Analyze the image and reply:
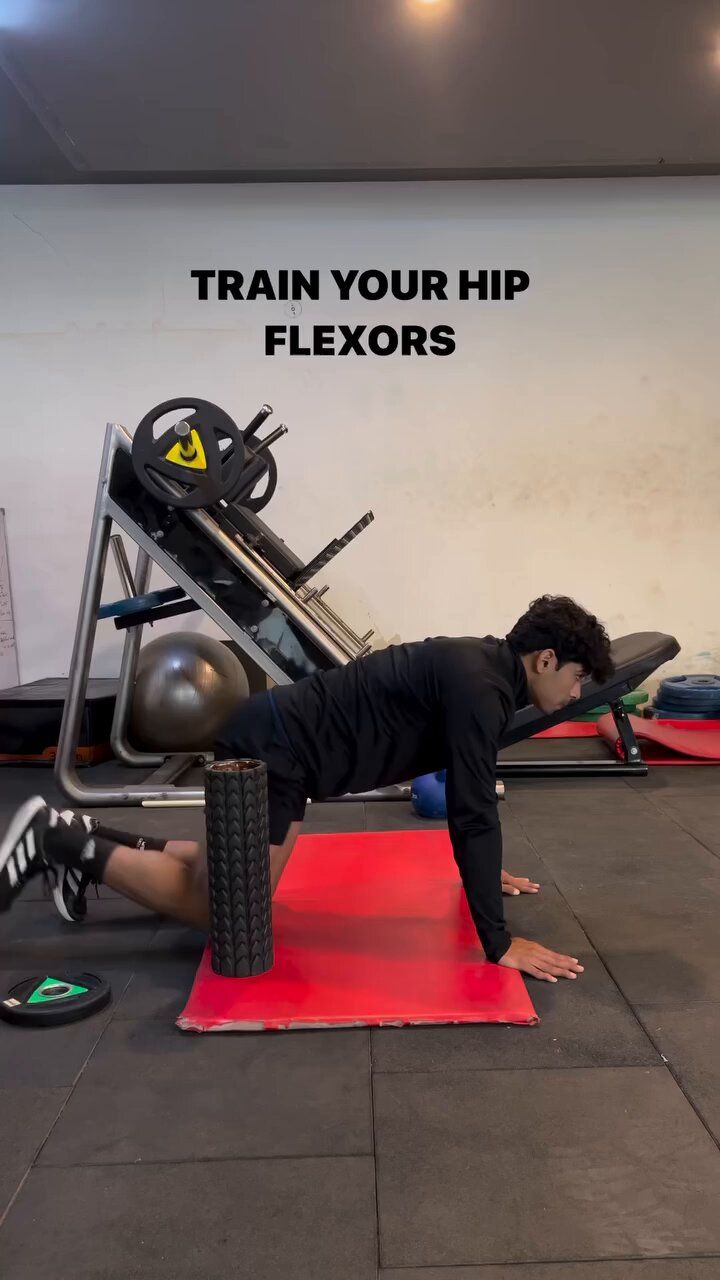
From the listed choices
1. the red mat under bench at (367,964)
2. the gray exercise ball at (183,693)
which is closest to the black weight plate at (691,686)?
the gray exercise ball at (183,693)

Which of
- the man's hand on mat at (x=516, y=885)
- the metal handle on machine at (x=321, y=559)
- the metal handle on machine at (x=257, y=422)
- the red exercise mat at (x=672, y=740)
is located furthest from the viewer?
the red exercise mat at (x=672, y=740)

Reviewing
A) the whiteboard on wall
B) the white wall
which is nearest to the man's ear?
the white wall

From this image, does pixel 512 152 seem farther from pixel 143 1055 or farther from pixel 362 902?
pixel 143 1055

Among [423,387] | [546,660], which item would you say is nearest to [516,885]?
[546,660]

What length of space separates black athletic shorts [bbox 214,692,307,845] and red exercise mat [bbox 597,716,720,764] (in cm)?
265

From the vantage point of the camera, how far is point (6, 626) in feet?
17.7

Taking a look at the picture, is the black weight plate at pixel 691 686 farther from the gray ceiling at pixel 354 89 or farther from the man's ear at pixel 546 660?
the man's ear at pixel 546 660

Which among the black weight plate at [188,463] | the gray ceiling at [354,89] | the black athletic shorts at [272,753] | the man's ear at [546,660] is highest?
the gray ceiling at [354,89]

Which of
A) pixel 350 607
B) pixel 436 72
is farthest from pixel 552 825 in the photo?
pixel 436 72

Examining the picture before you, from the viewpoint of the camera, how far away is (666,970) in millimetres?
2227

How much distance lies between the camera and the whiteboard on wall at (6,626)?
17.6 ft

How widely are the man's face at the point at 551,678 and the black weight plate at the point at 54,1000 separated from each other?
1169mm

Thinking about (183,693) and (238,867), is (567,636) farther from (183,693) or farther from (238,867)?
(183,693)

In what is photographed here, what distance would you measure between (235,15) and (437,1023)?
381 centimetres
